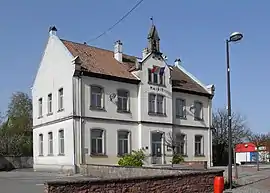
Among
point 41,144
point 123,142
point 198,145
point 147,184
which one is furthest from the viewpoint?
point 198,145

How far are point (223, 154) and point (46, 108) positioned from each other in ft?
93.8

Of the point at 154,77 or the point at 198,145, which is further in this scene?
the point at 198,145

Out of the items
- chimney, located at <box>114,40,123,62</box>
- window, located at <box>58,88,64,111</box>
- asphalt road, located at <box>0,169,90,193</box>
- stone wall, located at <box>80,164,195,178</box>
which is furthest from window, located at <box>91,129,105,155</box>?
chimney, located at <box>114,40,123,62</box>

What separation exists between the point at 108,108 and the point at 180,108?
10272 mm

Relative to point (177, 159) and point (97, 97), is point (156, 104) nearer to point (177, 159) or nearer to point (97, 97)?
point (177, 159)

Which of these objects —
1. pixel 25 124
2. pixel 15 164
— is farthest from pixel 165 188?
pixel 25 124

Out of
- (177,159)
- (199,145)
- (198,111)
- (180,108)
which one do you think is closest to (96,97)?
(177,159)

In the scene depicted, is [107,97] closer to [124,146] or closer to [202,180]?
[124,146]

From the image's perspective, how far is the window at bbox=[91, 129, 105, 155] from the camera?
37.4 meters

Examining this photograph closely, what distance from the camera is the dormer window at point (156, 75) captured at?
138ft

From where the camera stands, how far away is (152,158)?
136 feet

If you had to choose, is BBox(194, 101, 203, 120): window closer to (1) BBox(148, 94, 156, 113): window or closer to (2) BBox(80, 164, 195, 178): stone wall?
(1) BBox(148, 94, 156, 113): window

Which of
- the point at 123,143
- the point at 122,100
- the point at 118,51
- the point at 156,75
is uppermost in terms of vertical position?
the point at 118,51

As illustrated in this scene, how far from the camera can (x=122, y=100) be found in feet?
132
